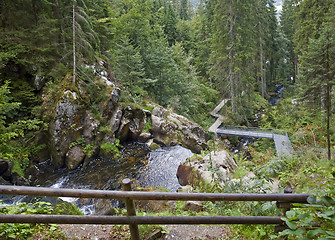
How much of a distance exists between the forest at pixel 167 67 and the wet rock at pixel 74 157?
4.89 ft

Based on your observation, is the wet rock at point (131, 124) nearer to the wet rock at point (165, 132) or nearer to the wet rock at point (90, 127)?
the wet rock at point (165, 132)

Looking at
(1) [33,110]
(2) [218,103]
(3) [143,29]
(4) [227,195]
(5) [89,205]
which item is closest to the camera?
(4) [227,195]

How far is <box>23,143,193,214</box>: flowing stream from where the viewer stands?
8805mm

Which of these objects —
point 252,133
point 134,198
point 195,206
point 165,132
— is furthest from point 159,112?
point 134,198

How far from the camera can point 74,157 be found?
1039 cm

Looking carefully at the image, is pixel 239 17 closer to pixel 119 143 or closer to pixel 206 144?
pixel 206 144

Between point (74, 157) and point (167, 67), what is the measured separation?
1204 cm

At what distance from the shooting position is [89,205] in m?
7.46

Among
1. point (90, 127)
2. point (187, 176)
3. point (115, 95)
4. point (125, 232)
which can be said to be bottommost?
point (187, 176)

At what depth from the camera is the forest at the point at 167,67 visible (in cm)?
880

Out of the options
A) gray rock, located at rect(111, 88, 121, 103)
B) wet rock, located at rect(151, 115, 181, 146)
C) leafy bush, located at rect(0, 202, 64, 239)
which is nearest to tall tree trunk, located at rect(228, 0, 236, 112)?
wet rock, located at rect(151, 115, 181, 146)

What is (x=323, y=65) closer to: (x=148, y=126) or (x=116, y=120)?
(x=148, y=126)

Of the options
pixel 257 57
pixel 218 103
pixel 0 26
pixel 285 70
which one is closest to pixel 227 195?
pixel 0 26

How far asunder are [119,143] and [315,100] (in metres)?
13.7
